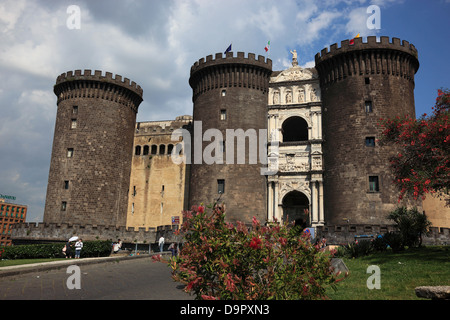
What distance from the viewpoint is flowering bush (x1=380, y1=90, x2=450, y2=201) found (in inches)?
596

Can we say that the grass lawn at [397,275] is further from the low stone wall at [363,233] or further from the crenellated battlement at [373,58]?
the crenellated battlement at [373,58]

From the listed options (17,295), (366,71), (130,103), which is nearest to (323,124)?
(366,71)

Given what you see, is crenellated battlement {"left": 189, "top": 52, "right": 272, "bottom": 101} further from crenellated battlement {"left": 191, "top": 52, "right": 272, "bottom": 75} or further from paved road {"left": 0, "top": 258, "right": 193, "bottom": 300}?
paved road {"left": 0, "top": 258, "right": 193, "bottom": 300}

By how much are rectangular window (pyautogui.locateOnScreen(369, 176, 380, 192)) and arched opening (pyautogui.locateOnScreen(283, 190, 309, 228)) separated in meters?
5.92

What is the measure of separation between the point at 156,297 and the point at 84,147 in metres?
26.6

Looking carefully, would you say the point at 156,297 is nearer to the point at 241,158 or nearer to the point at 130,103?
the point at 241,158

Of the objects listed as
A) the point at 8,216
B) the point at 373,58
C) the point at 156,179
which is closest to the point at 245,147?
the point at 156,179

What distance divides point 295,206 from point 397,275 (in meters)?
20.8

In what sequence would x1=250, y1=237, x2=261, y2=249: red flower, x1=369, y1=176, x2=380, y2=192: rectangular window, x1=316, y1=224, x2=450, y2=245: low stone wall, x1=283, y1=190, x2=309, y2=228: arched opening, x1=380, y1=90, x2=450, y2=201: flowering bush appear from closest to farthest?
x1=250, y1=237, x2=261, y2=249: red flower < x1=380, y1=90, x2=450, y2=201: flowering bush < x1=316, y1=224, x2=450, y2=245: low stone wall < x1=369, y1=176, x2=380, y2=192: rectangular window < x1=283, y1=190, x2=309, y2=228: arched opening

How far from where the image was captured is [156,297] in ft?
34.3

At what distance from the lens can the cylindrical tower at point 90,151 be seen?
33312mm

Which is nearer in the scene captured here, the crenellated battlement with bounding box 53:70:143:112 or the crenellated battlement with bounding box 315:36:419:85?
the crenellated battlement with bounding box 315:36:419:85

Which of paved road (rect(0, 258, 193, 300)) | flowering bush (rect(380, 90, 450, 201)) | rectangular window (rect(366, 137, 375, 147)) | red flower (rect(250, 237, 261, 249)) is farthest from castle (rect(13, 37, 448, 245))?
red flower (rect(250, 237, 261, 249))

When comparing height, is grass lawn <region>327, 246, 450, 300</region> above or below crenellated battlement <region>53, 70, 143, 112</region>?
below
